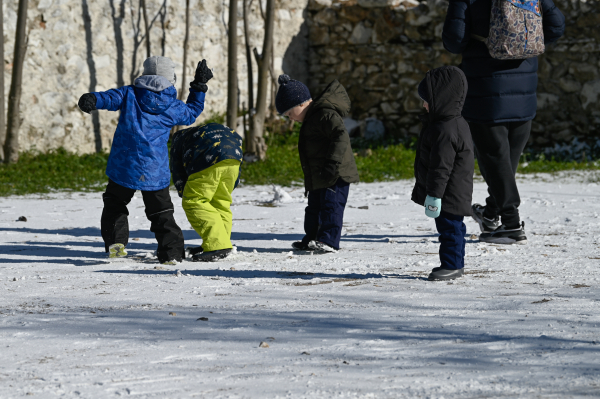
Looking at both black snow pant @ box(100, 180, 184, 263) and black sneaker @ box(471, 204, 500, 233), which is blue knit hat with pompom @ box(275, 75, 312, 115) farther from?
black sneaker @ box(471, 204, 500, 233)

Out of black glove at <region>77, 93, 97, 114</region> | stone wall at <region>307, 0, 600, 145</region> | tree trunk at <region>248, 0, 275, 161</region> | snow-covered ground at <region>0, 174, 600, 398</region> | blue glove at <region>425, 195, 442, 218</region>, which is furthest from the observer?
stone wall at <region>307, 0, 600, 145</region>

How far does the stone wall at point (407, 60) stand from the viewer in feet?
36.7

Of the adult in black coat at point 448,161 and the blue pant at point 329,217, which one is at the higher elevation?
the adult in black coat at point 448,161

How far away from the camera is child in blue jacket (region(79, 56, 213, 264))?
417 cm

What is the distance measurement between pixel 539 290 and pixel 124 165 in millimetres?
2380

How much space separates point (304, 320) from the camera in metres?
2.75

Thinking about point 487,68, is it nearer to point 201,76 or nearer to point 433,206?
point 433,206

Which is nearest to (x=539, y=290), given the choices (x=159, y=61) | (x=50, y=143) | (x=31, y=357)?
(x=31, y=357)

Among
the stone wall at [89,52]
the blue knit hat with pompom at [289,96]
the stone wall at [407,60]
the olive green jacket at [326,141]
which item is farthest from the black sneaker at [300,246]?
the stone wall at [407,60]

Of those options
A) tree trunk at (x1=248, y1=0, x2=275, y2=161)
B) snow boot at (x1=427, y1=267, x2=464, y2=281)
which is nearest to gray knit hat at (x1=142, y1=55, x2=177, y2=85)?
snow boot at (x1=427, y1=267, x2=464, y2=281)

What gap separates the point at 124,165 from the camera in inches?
165

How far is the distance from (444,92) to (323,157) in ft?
3.80

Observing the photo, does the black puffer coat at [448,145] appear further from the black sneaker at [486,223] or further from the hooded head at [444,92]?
the black sneaker at [486,223]

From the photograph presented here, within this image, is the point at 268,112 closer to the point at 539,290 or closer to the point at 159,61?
the point at 159,61
